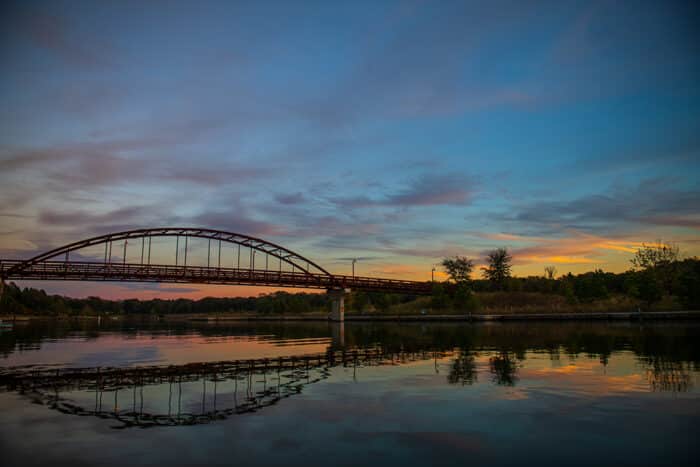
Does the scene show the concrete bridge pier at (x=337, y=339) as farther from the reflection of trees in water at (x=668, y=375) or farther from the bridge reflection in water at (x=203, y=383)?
the reflection of trees in water at (x=668, y=375)

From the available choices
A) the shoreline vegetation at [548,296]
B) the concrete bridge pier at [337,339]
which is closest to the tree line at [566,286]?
the shoreline vegetation at [548,296]

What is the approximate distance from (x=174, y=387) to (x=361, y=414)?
913 cm

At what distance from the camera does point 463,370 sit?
22141mm

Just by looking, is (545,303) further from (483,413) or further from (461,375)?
(483,413)

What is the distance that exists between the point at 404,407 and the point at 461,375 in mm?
7001

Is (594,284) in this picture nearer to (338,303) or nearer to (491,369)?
(338,303)

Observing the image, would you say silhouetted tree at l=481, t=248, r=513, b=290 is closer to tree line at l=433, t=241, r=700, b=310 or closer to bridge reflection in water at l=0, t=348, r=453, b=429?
tree line at l=433, t=241, r=700, b=310

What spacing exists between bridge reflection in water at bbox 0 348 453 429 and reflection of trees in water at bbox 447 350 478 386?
1.70 m

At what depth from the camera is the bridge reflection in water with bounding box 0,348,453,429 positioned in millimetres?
14219

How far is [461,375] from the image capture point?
67.4 ft

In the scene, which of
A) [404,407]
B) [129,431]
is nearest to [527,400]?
[404,407]

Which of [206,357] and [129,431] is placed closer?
[129,431]

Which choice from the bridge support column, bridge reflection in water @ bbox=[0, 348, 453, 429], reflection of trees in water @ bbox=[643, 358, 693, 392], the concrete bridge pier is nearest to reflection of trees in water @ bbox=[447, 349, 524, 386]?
bridge reflection in water @ bbox=[0, 348, 453, 429]

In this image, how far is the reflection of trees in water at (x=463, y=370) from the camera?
748 inches
